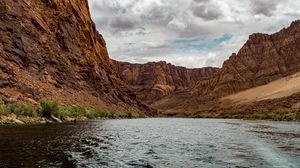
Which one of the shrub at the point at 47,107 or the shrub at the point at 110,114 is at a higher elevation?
the shrub at the point at 110,114

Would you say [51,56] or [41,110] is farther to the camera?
[51,56]

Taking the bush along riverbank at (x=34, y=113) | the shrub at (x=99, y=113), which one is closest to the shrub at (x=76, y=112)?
the bush along riverbank at (x=34, y=113)

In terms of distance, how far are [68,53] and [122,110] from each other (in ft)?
136

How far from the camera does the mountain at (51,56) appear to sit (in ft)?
358

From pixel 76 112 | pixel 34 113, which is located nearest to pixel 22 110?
pixel 34 113

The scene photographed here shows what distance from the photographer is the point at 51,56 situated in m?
137

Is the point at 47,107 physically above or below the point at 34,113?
above

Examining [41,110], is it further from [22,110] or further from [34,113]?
[22,110]

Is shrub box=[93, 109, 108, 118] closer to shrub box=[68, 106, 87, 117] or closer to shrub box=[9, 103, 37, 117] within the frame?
shrub box=[68, 106, 87, 117]

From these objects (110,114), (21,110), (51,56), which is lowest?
(21,110)

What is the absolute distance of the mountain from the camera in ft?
358

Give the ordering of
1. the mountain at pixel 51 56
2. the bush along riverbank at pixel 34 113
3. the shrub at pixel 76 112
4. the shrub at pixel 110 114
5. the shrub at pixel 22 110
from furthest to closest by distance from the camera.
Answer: the shrub at pixel 110 114, the mountain at pixel 51 56, the shrub at pixel 76 112, the shrub at pixel 22 110, the bush along riverbank at pixel 34 113

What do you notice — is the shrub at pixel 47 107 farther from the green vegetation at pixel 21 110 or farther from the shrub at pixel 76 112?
the shrub at pixel 76 112

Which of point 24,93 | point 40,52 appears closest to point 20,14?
point 40,52
